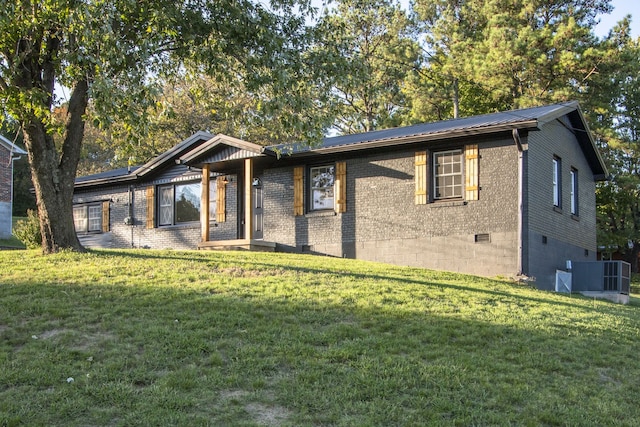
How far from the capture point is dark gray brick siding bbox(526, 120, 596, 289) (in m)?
15.4

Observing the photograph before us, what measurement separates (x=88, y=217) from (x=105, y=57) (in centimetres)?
1449

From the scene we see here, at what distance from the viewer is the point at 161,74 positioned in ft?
46.8

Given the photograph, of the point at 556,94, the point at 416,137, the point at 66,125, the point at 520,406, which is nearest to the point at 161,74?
the point at 66,125

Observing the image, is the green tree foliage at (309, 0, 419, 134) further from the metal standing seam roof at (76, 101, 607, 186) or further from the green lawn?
the green lawn

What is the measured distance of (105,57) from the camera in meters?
10.2

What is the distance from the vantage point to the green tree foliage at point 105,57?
10133mm

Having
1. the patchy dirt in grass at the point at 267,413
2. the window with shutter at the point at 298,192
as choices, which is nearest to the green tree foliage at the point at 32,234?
the window with shutter at the point at 298,192

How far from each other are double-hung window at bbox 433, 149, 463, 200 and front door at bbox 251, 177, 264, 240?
5.22 m

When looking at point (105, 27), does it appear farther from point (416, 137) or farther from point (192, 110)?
point (192, 110)

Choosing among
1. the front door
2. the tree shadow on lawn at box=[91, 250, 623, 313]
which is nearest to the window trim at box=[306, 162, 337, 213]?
the front door

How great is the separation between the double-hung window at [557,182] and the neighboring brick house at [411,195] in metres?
0.03

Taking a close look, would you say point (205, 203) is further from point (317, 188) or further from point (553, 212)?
point (553, 212)

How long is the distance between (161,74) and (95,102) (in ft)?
14.9

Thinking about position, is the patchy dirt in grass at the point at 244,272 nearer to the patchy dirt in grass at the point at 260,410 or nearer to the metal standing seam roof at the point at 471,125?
the metal standing seam roof at the point at 471,125
